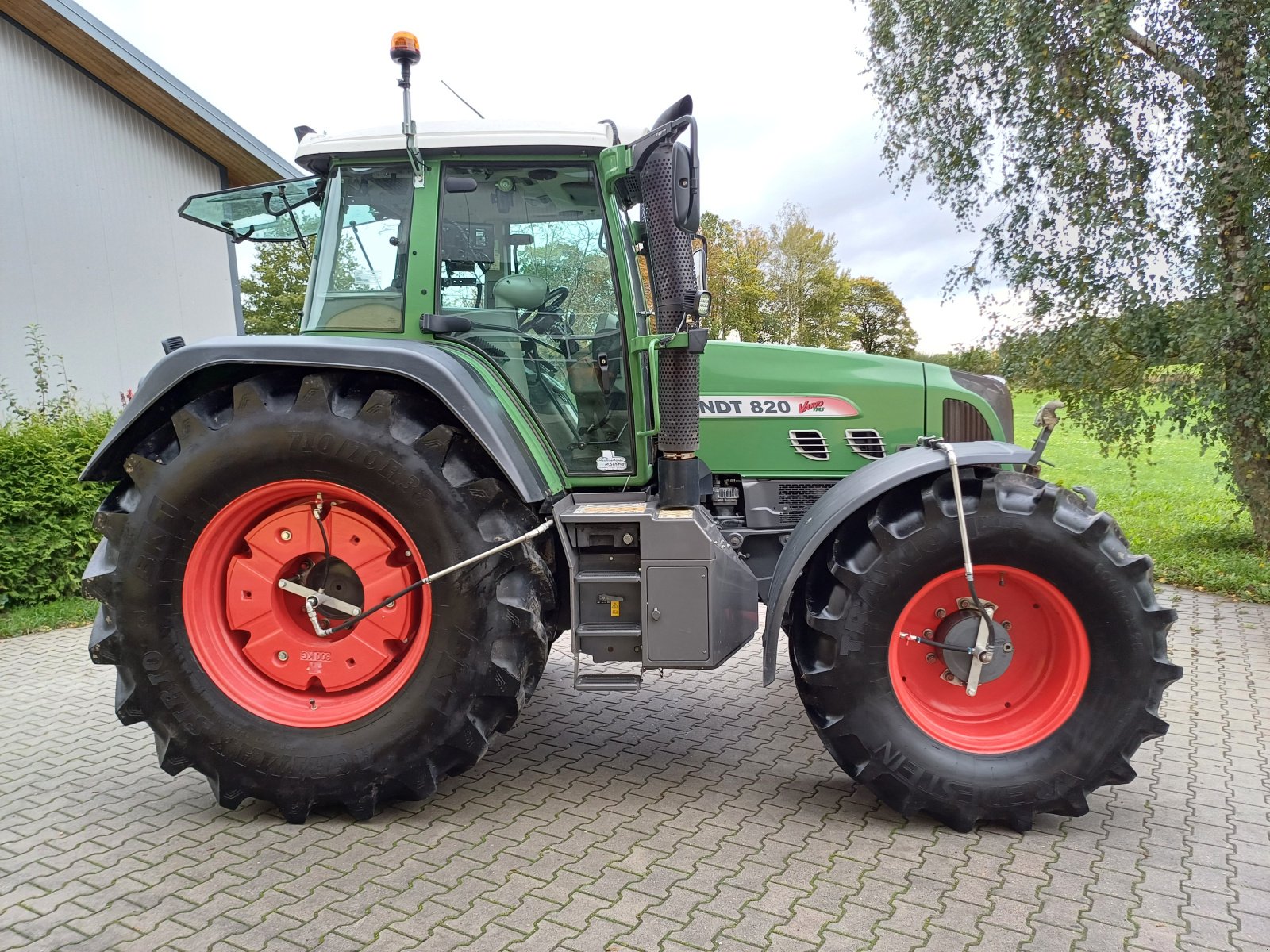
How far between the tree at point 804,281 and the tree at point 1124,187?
3401cm

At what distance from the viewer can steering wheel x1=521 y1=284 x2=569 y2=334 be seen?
11.2ft

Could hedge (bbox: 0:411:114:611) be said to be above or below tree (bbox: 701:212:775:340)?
below

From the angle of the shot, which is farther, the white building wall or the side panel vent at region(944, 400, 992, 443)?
the white building wall

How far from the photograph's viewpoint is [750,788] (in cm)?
342

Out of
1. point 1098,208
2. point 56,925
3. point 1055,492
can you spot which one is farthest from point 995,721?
point 1098,208

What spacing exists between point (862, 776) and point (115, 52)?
10.4m

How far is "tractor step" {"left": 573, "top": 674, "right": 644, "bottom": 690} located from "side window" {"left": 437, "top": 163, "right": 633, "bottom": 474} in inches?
35.3

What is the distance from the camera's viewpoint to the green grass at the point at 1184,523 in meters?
7.19

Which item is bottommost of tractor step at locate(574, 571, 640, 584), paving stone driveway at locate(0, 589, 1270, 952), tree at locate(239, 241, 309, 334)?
paving stone driveway at locate(0, 589, 1270, 952)

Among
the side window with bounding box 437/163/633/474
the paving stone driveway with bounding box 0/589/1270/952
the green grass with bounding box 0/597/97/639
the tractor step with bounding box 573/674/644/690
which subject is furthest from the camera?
the green grass with bounding box 0/597/97/639

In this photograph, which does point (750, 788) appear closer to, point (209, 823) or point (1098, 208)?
point (209, 823)

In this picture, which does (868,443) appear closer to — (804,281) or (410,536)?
(410,536)

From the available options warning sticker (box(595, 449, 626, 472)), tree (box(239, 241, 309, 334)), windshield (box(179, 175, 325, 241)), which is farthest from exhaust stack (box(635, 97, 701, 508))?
tree (box(239, 241, 309, 334))

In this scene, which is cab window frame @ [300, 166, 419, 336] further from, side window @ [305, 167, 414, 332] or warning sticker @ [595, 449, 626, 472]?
warning sticker @ [595, 449, 626, 472]
